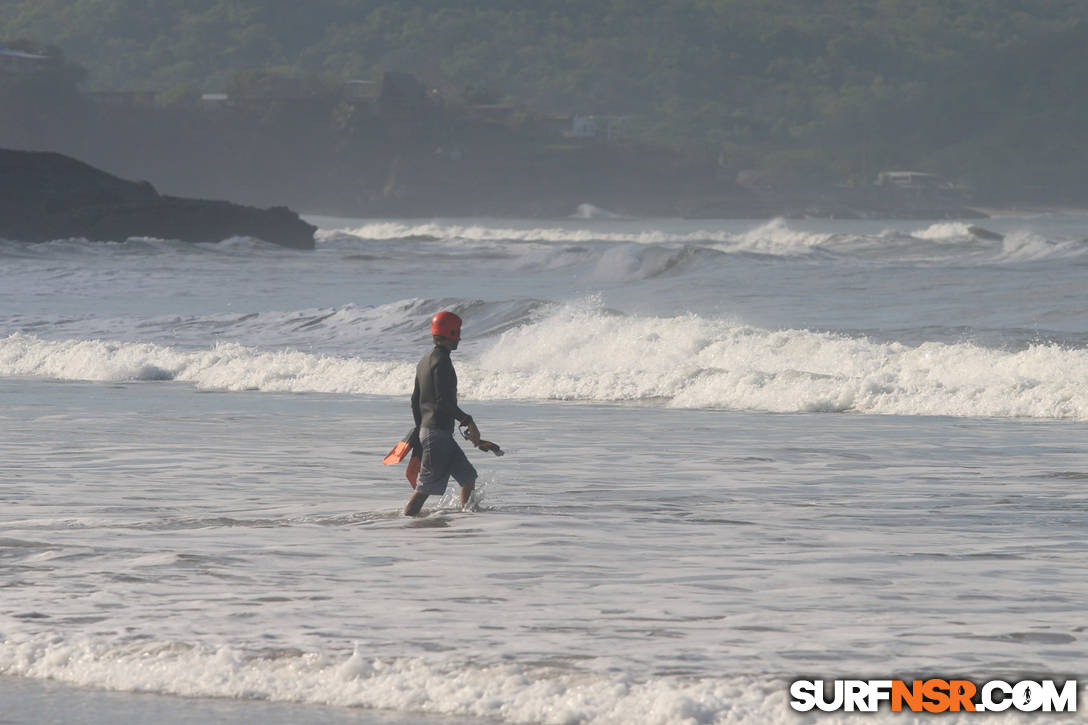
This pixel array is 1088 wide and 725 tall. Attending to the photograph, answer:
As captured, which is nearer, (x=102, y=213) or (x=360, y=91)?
(x=102, y=213)

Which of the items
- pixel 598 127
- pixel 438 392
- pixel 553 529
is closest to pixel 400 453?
pixel 438 392

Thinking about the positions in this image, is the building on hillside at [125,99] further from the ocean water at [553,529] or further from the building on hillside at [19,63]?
the ocean water at [553,529]

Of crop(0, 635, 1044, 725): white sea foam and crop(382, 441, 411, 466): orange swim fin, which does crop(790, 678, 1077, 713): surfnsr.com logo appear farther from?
crop(382, 441, 411, 466): orange swim fin

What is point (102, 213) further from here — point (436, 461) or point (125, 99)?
point (125, 99)

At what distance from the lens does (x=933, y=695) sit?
20.1 ft

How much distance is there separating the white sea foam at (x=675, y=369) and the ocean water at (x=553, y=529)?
2.4 inches

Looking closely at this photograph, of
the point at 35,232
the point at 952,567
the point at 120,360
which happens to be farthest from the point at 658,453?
the point at 35,232

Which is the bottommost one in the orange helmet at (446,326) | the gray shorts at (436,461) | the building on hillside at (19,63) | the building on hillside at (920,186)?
the gray shorts at (436,461)

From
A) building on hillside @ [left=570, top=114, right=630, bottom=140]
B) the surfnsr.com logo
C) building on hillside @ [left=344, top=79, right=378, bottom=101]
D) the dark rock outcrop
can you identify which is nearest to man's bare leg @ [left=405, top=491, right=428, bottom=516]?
the surfnsr.com logo

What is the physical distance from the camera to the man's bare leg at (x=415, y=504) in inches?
408

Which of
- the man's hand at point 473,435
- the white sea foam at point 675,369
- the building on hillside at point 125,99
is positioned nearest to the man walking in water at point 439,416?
the man's hand at point 473,435

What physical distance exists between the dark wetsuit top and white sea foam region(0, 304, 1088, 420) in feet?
28.0

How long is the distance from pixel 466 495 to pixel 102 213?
5958 centimetres

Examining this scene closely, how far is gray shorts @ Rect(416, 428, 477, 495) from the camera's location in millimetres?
10273
